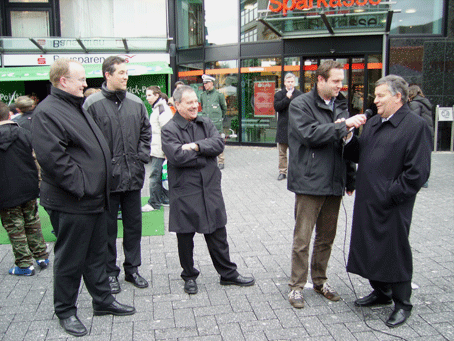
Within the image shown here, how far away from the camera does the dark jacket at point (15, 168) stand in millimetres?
4496

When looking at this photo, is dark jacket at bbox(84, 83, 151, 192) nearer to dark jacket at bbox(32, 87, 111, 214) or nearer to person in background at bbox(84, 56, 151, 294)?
person in background at bbox(84, 56, 151, 294)

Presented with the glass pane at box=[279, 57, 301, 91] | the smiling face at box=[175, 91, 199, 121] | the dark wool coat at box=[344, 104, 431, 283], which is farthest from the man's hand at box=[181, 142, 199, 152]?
the glass pane at box=[279, 57, 301, 91]

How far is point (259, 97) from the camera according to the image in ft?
45.0

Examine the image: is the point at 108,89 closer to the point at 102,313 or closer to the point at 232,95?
the point at 102,313

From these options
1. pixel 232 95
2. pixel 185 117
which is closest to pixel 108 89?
pixel 185 117

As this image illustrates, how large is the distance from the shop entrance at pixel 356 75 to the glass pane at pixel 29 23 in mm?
8090

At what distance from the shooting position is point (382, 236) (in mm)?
3580

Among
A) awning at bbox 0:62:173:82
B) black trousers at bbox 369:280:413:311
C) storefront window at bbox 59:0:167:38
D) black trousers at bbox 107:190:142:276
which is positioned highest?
storefront window at bbox 59:0:167:38

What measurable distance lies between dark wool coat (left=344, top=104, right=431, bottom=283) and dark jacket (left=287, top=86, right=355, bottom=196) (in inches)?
8.1

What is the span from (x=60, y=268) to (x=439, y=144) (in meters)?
11.6

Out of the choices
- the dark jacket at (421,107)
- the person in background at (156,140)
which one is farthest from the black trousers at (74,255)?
the dark jacket at (421,107)

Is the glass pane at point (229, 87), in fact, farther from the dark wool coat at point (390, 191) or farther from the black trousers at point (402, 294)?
the black trousers at point (402, 294)

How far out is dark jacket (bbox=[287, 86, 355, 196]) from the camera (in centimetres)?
376

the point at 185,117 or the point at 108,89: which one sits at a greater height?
the point at 108,89
